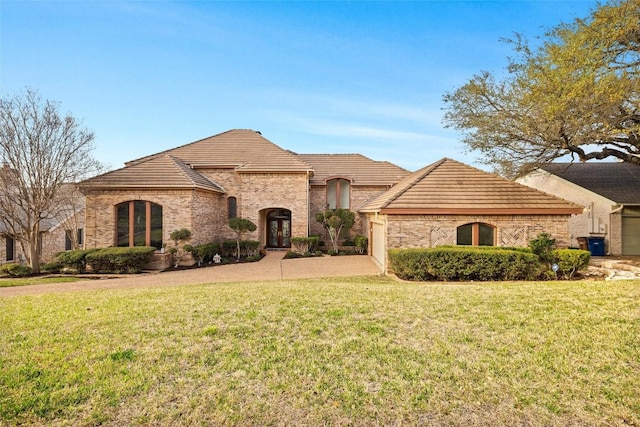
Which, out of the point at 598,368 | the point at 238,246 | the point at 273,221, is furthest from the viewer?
the point at 273,221

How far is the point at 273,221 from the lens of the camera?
2345 centimetres

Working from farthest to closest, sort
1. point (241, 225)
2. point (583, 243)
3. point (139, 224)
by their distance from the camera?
point (241, 225), point (583, 243), point (139, 224)

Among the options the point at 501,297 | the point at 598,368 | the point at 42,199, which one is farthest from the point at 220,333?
the point at 42,199

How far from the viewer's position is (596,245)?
731 inches

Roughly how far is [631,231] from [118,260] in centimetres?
2720

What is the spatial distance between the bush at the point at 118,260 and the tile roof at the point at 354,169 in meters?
11.7

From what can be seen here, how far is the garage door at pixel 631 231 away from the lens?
61.5 feet

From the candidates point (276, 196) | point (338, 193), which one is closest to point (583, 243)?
point (338, 193)

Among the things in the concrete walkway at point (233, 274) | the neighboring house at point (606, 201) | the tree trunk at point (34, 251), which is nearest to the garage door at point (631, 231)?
the neighboring house at point (606, 201)

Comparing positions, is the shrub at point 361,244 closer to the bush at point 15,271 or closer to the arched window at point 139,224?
the arched window at point 139,224

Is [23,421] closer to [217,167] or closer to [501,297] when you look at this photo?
[501,297]

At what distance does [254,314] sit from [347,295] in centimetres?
256

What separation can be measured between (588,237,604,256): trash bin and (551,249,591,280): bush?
9209 millimetres

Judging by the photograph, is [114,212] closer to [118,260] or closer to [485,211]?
[118,260]
